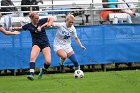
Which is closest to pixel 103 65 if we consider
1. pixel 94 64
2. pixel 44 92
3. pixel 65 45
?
pixel 94 64

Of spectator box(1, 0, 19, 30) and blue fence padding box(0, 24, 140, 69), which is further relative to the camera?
blue fence padding box(0, 24, 140, 69)

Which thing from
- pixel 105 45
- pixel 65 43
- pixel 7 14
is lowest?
pixel 105 45

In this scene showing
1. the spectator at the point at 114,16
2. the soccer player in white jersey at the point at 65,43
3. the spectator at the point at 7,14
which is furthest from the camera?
the spectator at the point at 114,16

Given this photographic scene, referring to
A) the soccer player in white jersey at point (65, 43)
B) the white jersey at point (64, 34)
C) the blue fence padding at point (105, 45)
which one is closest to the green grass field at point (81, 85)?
the soccer player in white jersey at point (65, 43)

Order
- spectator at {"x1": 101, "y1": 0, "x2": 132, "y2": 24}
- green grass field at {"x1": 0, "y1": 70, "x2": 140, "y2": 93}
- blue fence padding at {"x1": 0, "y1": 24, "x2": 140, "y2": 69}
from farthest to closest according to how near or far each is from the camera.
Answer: spectator at {"x1": 101, "y1": 0, "x2": 132, "y2": 24} → blue fence padding at {"x1": 0, "y1": 24, "x2": 140, "y2": 69} → green grass field at {"x1": 0, "y1": 70, "x2": 140, "y2": 93}

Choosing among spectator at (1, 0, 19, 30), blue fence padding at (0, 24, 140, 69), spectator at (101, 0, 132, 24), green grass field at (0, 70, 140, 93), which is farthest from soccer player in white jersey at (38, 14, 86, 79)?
spectator at (101, 0, 132, 24)

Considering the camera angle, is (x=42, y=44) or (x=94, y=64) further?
(x=94, y=64)

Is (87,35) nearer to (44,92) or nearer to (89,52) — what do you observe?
(89,52)

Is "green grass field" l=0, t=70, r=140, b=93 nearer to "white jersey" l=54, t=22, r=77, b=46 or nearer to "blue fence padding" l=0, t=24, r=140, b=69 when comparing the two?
"white jersey" l=54, t=22, r=77, b=46

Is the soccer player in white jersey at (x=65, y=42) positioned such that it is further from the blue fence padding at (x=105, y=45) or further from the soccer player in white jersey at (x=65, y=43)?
the blue fence padding at (x=105, y=45)

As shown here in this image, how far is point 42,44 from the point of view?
51.5 ft

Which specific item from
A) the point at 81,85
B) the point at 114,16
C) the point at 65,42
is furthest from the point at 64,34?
the point at 114,16

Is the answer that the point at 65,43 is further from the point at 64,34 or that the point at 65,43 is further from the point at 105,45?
the point at 105,45

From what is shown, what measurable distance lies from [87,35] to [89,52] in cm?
66
